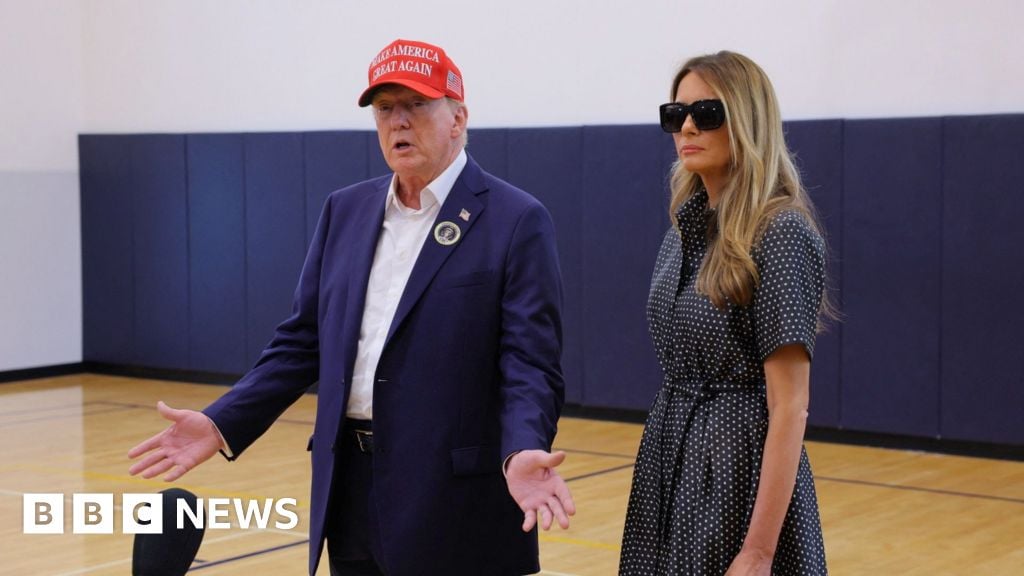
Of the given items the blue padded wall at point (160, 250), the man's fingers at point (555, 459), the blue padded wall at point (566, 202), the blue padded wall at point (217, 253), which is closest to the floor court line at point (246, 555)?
the man's fingers at point (555, 459)

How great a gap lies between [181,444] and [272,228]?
25.8ft

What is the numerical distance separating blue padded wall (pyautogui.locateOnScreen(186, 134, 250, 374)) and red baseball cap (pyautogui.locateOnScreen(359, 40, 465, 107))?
26.8 ft

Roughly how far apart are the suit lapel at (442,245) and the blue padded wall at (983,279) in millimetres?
5460

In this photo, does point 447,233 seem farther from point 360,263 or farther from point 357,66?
point 357,66

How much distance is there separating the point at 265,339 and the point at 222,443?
7.82 m

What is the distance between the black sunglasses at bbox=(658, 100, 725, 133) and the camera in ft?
7.42

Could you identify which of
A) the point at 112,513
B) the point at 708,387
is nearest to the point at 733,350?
the point at 708,387

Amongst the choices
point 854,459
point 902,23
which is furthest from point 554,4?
point 854,459

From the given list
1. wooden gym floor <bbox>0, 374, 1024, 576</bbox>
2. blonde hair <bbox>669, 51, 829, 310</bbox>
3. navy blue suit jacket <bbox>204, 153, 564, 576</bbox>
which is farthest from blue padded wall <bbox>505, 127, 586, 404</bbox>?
blonde hair <bbox>669, 51, 829, 310</bbox>

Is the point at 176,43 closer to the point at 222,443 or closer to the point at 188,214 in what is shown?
the point at 188,214

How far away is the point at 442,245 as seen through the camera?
262 centimetres

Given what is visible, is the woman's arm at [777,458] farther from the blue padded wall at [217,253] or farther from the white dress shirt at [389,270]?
the blue padded wall at [217,253]

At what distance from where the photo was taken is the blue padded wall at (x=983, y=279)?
7.48 meters

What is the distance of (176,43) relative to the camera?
11102 mm
